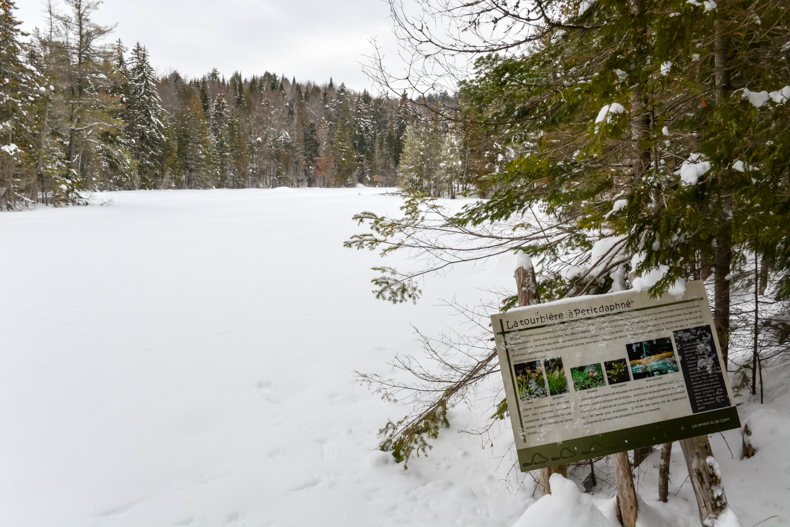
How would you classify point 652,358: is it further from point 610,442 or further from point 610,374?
point 610,442

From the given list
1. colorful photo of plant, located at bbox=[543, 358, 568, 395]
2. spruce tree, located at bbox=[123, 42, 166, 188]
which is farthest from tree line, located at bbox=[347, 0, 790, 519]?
spruce tree, located at bbox=[123, 42, 166, 188]

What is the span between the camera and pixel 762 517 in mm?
3150

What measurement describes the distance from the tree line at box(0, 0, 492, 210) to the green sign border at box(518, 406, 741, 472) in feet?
7.36

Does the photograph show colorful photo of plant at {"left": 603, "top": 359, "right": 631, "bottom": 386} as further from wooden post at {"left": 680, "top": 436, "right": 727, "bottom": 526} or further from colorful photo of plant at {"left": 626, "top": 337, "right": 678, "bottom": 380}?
wooden post at {"left": 680, "top": 436, "right": 727, "bottom": 526}

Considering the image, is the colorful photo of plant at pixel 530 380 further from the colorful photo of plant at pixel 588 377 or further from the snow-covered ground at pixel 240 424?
the snow-covered ground at pixel 240 424

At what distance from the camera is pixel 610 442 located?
2.31 m

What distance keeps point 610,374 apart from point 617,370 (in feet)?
0.14

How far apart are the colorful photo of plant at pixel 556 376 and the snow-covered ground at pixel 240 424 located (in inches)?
30.4

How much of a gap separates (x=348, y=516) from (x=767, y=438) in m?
3.51

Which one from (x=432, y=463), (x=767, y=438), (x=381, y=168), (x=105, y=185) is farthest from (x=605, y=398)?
(x=381, y=168)

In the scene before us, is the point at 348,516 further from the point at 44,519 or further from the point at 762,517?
the point at 762,517

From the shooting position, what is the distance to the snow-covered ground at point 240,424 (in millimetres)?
3559

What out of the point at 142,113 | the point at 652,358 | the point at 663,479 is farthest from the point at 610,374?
the point at 142,113

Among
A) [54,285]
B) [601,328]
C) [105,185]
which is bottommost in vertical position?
[601,328]
